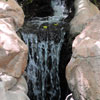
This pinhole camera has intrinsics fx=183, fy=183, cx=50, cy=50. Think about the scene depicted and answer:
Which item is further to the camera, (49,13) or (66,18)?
(49,13)

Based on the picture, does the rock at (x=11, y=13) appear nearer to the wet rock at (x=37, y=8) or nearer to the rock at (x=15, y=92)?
the rock at (x=15, y=92)

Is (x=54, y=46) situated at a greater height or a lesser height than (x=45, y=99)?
greater

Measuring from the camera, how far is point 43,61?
588cm

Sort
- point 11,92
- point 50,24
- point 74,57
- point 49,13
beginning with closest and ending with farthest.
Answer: point 11,92, point 74,57, point 50,24, point 49,13

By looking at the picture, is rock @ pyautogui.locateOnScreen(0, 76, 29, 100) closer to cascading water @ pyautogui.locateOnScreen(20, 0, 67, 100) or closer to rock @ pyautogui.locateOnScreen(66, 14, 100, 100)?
rock @ pyautogui.locateOnScreen(66, 14, 100, 100)

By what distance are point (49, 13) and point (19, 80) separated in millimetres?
→ 5243

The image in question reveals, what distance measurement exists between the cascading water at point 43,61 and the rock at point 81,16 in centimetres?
41

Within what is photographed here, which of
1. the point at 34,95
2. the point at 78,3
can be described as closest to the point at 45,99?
the point at 34,95

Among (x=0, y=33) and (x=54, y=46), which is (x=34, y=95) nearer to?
(x=54, y=46)

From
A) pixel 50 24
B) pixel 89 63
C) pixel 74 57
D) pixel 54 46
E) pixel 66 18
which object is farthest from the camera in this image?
pixel 66 18

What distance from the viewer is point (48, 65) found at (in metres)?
5.91

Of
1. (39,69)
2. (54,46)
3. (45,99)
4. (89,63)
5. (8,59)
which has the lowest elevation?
(45,99)

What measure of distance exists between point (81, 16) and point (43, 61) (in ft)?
6.40

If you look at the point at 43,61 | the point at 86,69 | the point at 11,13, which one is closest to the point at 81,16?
the point at 43,61
